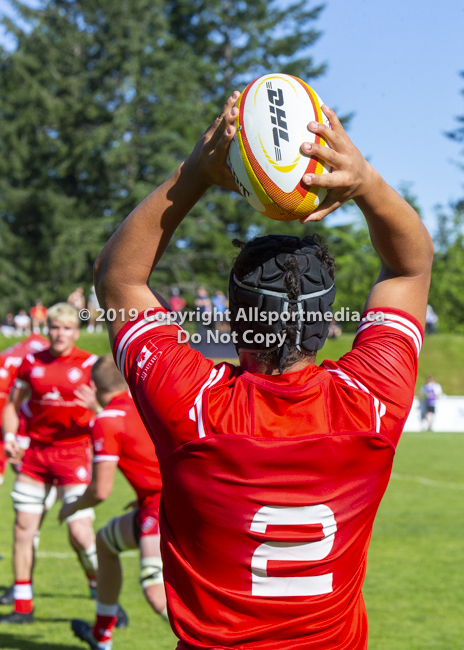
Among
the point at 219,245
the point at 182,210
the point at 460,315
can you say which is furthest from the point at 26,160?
the point at 182,210

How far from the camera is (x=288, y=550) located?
6.77ft

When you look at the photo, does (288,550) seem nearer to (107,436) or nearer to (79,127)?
(107,436)

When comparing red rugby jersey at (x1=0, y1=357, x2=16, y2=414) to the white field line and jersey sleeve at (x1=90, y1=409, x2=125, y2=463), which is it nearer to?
jersey sleeve at (x1=90, y1=409, x2=125, y2=463)

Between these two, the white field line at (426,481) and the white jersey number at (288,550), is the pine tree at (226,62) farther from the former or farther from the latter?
the white jersey number at (288,550)

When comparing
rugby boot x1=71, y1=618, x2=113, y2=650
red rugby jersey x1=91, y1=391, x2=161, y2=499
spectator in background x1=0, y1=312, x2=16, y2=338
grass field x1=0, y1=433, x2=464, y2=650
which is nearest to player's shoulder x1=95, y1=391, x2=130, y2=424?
red rugby jersey x1=91, y1=391, x2=161, y2=499

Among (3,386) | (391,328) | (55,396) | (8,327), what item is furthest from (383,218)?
(8,327)

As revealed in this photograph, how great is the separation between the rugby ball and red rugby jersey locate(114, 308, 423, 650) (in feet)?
1.62

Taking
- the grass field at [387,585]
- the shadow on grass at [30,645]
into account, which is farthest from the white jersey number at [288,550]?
the shadow on grass at [30,645]

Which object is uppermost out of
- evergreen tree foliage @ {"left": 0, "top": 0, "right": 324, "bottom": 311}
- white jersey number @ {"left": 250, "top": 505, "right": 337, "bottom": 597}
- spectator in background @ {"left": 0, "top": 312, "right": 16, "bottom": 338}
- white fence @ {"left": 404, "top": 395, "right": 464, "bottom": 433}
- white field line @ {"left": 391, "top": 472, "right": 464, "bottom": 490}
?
evergreen tree foliage @ {"left": 0, "top": 0, "right": 324, "bottom": 311}

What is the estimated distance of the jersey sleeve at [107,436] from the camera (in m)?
5.38

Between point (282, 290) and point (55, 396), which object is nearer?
point (282, 290)

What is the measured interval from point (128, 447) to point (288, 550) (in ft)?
11.6

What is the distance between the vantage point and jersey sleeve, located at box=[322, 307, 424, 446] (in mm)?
2113

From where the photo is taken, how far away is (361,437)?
2049mm
